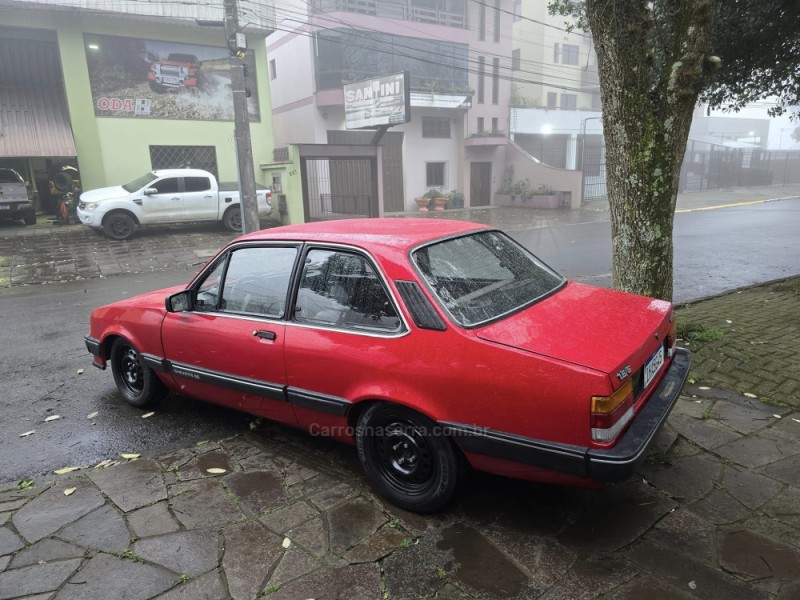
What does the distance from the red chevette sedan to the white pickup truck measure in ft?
36.9

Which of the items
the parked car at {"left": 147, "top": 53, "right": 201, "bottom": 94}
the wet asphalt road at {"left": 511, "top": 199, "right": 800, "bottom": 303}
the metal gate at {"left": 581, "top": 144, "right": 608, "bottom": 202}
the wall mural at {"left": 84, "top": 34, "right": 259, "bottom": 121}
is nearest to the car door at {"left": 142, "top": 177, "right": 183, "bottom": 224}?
the wall mural at {"left": 84, "top": 34, "right": 259, "bottom": 121}

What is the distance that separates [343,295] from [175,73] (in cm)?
1694

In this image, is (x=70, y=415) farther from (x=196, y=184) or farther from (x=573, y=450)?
(x=196, y=184)

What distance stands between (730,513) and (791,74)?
24.5 feet

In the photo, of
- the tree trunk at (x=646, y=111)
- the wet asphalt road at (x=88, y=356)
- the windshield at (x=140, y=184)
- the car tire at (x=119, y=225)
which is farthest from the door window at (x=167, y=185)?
the tree trunk at (x=646, y=111)

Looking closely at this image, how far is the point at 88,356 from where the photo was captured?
19.2 ft

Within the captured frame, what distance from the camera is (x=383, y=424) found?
10.0 feet

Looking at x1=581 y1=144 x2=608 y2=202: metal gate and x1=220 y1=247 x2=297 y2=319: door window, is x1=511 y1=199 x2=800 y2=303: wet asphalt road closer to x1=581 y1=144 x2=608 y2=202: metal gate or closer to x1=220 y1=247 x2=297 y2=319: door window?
x1=220 y1=247 x2=297 y2=319: door window

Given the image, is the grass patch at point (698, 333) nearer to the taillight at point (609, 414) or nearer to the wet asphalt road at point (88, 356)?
the wet asphalt road at point (88, 356)

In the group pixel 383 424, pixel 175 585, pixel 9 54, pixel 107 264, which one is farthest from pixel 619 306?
pixel 9 54

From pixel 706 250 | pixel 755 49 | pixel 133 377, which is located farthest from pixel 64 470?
pixel 706 250

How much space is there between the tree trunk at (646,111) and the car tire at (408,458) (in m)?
2.89

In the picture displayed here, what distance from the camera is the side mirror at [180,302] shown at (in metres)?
3.92

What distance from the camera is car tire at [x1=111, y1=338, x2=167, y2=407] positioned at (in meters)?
4.34
